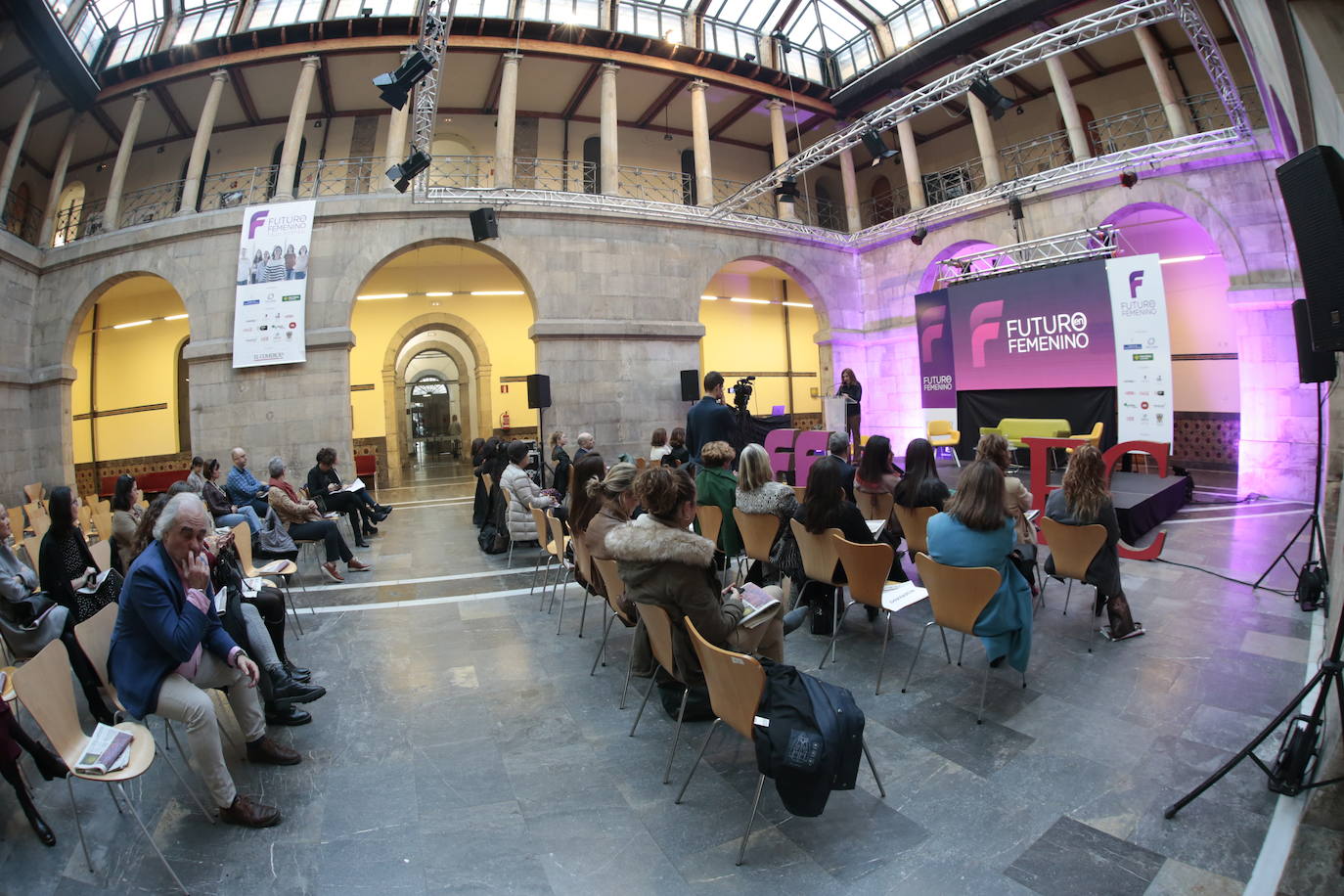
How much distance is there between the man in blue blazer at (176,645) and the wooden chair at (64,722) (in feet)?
0.42

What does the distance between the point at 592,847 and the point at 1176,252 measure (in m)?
15.3

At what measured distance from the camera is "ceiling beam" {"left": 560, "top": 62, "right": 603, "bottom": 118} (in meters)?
13.3

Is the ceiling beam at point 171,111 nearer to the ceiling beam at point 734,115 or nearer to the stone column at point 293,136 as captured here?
the stone column at point 293,136

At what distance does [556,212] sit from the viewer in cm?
1154

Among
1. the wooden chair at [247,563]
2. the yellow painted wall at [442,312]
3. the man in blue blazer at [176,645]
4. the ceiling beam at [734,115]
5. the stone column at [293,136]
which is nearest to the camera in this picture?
the man in blue blazer at [176,645]

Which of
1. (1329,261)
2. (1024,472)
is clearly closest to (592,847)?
(1329,261)

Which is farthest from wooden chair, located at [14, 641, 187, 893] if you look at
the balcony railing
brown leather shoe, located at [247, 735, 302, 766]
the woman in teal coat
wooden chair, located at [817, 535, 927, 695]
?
the balcony railing

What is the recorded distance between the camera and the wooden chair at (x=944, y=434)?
12242 mm

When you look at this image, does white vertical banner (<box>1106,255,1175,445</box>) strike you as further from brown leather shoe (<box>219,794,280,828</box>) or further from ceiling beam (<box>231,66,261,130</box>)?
ceiling beam (<box>231,66,261,130</box>)

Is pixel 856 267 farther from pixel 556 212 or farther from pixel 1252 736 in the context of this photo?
pixel 1252 736

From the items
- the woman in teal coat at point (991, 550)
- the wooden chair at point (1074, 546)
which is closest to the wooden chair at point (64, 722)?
the woman in teal coat at point (991, 550)

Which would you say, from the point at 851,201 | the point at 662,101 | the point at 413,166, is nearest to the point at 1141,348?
the point at 851,201

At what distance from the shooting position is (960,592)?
3156 millimetres

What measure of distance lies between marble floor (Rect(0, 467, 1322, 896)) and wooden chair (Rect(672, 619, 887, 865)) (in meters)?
0.24
